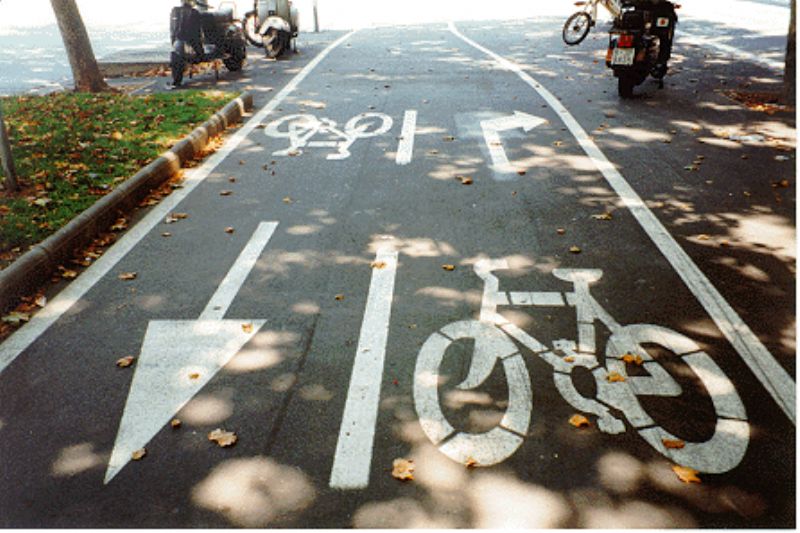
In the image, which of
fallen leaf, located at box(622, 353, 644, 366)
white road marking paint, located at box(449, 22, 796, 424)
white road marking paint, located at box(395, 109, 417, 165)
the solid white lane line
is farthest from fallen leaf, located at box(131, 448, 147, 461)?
white road marking paint, located at box(395, 109, 417, 165)

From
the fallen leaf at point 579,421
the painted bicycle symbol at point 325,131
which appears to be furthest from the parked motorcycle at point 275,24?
the fallen leaf at point 579,421

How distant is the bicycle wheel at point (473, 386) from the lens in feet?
11.0

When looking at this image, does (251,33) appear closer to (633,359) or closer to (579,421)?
(633,359)

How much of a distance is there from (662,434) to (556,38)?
1701 cm

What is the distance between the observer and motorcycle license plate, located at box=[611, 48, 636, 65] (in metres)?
10.4

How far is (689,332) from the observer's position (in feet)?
14.0

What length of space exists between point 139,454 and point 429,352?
71.7 inches

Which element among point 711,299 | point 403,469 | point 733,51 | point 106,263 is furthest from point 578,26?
point 403,469

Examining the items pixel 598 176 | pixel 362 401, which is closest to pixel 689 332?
pixel 362 401

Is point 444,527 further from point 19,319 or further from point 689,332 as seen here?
point 19,319

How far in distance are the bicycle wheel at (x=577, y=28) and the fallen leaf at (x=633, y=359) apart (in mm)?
14812

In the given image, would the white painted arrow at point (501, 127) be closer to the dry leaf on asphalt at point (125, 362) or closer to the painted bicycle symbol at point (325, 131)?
the painted bicycle symbol at point (325, 131)

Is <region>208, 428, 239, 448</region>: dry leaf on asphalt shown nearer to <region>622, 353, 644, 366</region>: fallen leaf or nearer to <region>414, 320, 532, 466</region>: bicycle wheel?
<region>414, 320, 532, 466</region>: bicycle wheel

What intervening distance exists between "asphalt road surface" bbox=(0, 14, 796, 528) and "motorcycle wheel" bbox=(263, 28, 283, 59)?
8.57 meters
